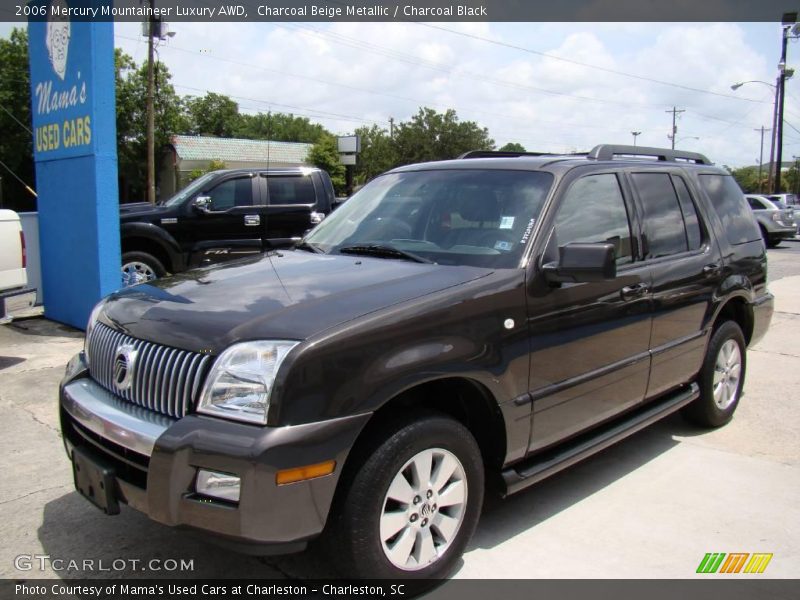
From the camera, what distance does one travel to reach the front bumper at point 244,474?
236cm

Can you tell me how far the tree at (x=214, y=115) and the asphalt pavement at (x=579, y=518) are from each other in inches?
2543

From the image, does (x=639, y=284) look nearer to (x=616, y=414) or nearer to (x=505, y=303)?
(x=616, y=414)

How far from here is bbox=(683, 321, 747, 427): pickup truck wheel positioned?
4.85 meters

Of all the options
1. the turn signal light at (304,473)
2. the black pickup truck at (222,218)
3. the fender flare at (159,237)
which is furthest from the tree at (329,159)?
the turn signal light at (304,473)

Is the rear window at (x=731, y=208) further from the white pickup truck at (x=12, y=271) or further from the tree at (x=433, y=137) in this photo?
the tree at (x=433, y=137)

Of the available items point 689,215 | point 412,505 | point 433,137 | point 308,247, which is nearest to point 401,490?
point 412,505

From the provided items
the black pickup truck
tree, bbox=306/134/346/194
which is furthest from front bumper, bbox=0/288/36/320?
tree, bbox=306/134/346/194

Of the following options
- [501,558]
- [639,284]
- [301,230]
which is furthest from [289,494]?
[301,230]

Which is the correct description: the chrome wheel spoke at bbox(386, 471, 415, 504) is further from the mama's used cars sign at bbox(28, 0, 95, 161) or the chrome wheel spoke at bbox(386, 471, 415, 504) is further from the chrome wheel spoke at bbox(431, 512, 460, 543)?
the mama's used cars sign at bbox(28, 0, 95, 161)

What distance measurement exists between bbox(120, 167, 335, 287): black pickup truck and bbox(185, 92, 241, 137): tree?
57.8 m

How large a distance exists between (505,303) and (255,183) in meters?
7.81

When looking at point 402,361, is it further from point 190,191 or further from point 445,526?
point 190,191

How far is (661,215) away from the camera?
14.4 feet

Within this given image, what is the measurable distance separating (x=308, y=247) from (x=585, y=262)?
66.7 inches
